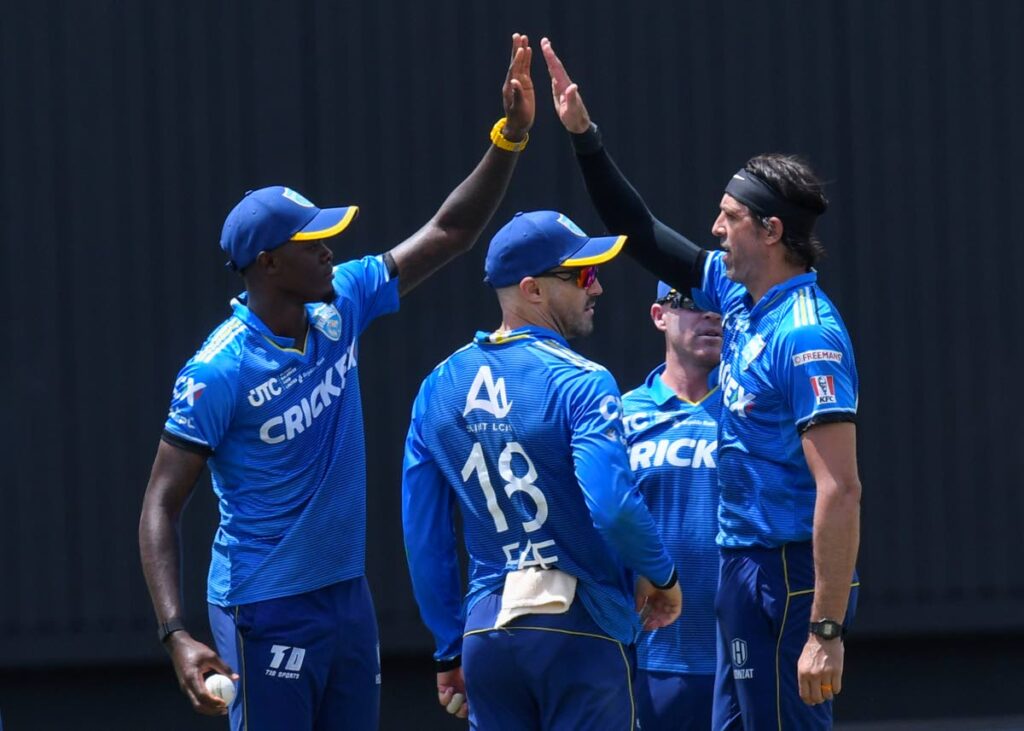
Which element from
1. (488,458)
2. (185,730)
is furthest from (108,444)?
(488,458)

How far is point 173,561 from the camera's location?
4223mm

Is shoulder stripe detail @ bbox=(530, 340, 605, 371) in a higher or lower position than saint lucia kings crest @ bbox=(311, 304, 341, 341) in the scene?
lower

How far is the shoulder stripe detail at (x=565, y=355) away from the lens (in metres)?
4.11

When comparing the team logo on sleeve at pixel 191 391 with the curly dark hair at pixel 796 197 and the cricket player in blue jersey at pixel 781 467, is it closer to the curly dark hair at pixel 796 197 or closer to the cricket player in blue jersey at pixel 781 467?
the cricket player in blue jersey at pixel 781 467

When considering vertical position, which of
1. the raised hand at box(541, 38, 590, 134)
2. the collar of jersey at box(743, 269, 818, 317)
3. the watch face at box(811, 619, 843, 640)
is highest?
the raised hand at box(541, 38, 590, 134)

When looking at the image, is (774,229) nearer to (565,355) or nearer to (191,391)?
(565,355)

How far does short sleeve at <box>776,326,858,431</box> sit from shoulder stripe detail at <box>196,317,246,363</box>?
157cm

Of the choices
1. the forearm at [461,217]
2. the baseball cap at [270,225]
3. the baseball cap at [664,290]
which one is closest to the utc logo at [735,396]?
the baseball cap at [664,290]

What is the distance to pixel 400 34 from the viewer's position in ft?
23.4

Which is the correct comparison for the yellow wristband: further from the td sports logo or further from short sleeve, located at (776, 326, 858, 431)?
short sleeve, located at (776, 326, 858, 431)

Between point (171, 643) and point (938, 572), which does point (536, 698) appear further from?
point (938, 572)

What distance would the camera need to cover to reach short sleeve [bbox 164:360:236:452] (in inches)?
168

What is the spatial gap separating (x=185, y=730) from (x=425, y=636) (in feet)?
4.14

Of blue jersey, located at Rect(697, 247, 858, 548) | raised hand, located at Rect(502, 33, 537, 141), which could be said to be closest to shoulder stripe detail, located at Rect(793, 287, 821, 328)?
blue jersey, located at Rect(697, 247, 858, 548)
